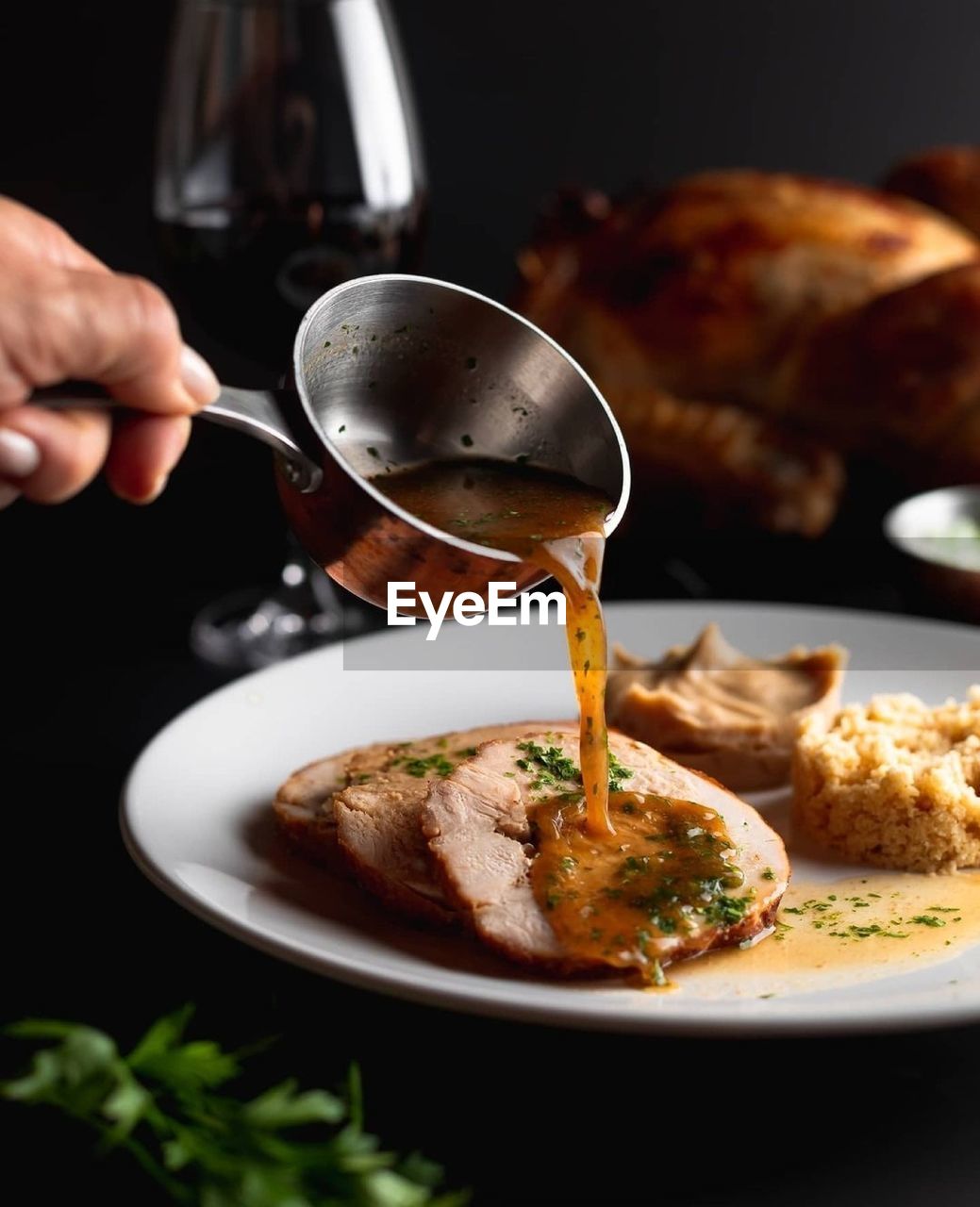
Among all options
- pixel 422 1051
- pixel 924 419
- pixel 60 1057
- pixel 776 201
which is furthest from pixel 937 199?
pixel 60 1057

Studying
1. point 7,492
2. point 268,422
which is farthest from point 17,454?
point 268,422

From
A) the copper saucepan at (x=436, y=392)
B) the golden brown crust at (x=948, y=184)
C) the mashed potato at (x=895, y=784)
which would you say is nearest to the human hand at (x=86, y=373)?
the copper saucepan at (x=436, y=392)

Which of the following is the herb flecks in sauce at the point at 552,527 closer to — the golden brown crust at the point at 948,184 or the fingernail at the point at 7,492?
the fingernail at the point at 7,492

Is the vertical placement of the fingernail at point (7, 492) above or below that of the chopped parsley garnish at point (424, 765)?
above

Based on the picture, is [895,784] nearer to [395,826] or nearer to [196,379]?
[395,826]

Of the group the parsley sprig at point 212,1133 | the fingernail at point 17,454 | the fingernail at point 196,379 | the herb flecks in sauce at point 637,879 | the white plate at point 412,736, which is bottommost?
the white plate at point 412,736

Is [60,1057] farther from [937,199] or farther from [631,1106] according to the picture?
[937,199]

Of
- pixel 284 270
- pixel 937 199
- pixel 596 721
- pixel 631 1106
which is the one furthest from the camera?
pixel 937 199
